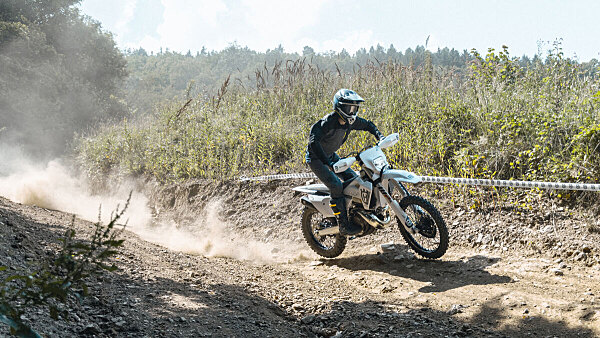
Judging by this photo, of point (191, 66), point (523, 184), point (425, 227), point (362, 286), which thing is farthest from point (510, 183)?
point (191, 66)

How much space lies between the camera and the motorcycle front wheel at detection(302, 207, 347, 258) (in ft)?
21.4

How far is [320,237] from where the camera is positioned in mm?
6789

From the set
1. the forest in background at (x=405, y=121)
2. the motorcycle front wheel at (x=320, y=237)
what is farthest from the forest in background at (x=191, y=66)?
the motorcycle front wheel at (x=320, y=237)

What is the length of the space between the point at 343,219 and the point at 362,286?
3.61 ft

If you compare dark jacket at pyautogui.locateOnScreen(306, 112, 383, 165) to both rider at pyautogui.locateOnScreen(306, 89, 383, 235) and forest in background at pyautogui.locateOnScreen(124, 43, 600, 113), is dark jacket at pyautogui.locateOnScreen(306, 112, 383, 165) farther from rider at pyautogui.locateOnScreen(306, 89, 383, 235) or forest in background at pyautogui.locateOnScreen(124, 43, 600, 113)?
forest in background at pyautogui.locateOnScreen(124, 43, 600, 113)

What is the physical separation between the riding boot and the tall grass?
6.61ft

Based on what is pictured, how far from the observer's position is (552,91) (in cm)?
762

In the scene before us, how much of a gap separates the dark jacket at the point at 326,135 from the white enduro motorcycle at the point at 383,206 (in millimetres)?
424

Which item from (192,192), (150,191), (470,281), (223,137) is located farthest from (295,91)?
(470,281)

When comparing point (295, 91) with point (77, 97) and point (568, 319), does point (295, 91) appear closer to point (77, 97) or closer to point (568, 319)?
point (568, 319)

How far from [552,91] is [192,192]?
767cm

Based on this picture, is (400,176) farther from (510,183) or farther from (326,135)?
(510,183)

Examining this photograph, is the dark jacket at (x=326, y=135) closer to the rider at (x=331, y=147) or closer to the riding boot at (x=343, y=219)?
the rider at (x=331, y=147)

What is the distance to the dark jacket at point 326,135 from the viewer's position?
6098 mm
